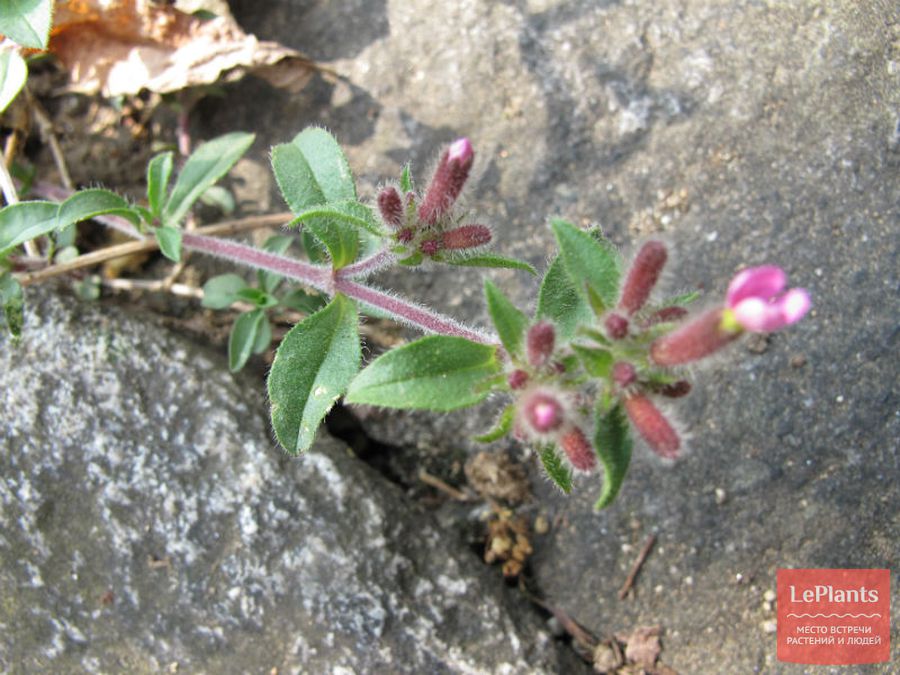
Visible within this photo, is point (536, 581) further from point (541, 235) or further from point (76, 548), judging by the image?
point (76, 548)

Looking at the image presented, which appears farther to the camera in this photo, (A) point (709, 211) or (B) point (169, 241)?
(A) point (709, 211)

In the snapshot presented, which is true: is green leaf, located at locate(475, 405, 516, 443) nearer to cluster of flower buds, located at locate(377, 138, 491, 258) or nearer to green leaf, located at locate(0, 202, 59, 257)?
cluster of flower buds, located at locate(377, 138, 491, 258)

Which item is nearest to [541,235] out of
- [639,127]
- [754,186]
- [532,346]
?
[639,127]

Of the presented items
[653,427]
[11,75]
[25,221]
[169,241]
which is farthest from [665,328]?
[11,75]

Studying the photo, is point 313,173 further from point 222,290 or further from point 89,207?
point 89,207

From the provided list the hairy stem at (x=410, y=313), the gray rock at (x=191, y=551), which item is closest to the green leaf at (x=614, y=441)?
the hairy stem at (x=410, y=313)

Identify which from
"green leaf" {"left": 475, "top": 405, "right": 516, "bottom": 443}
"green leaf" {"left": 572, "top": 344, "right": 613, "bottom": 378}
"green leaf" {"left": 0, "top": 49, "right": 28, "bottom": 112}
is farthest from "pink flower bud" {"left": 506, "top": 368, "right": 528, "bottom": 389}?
"green leaf" {"left": 0, "top": 49, "right": 28, "bottom": 112}
